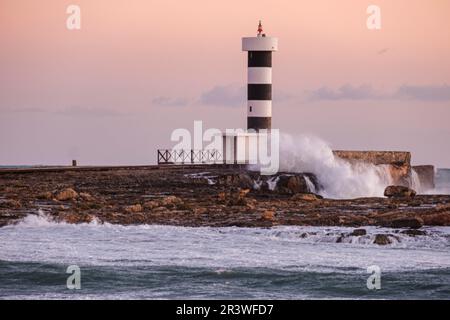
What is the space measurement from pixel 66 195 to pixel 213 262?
9046mm

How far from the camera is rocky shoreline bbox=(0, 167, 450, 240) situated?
102 ft

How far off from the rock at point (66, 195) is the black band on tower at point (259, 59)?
1423 cm

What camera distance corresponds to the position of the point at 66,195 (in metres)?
34.7

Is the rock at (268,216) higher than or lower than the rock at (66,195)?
lower

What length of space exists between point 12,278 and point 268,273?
15.5 ft

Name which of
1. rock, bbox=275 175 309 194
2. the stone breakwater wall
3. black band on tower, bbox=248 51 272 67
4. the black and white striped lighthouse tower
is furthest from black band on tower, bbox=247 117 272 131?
rock, bbox=275 175 309 194

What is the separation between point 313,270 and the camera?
25625mm

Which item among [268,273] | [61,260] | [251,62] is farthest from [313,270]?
[251,62]

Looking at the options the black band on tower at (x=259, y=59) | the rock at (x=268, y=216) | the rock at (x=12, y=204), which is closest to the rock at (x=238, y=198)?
the rock at (x=268, y=216)

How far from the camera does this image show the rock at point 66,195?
34656mm

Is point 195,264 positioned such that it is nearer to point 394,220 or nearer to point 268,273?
point 268,273

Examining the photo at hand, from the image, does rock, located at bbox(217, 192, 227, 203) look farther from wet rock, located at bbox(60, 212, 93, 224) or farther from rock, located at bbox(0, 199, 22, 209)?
rock, located at bbox(0, 199, 22, 209)

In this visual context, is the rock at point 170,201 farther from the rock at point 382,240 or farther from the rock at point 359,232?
the rock at point 382,240

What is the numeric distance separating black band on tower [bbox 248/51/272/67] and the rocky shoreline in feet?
21.6
